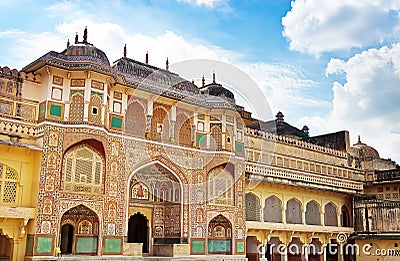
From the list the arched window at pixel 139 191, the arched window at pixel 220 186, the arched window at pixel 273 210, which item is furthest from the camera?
the arched window at pixel 273 210

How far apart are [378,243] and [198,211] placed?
1214 cm

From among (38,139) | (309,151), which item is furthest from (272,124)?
(38,139)

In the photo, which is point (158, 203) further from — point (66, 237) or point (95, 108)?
point (95, 108)

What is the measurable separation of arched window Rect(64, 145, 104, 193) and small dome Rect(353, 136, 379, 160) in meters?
20.6

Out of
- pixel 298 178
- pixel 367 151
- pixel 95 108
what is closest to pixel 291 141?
pixel 298 178

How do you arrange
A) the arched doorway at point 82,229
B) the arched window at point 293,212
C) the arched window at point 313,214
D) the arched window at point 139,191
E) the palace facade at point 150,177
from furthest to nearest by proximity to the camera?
1. the arched window at point 313,214
2. the arched window at point 293,212
3. the arched window at point 139,191
4. the arched doorway at point 82,229
5. the palace facade at point 150,177

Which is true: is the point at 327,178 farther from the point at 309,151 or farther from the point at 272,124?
the point at 272,124

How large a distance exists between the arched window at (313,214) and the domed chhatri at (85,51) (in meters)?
14.0

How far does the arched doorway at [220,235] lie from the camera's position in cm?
1936

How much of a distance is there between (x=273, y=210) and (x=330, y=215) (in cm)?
488

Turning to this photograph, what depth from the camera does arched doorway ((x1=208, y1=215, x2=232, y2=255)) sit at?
19359 millimetres

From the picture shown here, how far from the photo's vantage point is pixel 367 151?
1244 inches

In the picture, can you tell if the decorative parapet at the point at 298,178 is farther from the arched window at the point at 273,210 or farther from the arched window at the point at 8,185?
the arched window at the point at 8,185

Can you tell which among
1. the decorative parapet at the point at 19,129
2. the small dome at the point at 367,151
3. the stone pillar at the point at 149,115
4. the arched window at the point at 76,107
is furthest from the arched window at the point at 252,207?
the small dome at the point at 367,151
